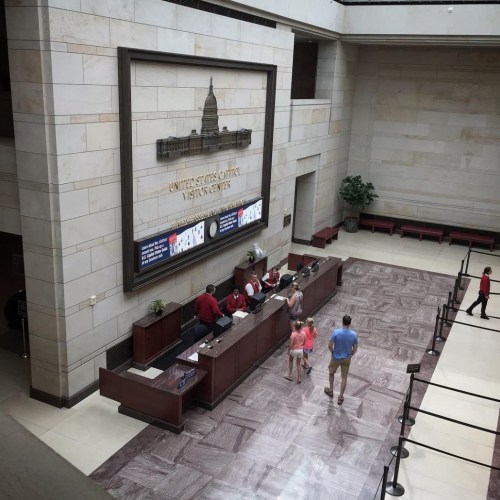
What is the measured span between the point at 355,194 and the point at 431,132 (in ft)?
11.5

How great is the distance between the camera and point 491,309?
559 inches

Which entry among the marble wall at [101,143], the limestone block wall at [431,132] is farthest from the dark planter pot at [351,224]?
the marble wall at [101,143]

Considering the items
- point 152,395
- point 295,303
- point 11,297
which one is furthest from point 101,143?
point 295,303

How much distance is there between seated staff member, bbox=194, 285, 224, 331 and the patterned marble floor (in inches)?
55.2

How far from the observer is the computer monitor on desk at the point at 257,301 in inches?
452

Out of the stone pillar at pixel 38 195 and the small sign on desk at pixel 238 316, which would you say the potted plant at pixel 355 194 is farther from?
the stone pillar at pixel 38 195

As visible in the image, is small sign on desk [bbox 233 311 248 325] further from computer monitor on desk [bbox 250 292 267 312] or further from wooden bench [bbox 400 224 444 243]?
wooden bench [bbox 400 224 444 243]

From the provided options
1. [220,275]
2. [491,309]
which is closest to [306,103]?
[220,275]

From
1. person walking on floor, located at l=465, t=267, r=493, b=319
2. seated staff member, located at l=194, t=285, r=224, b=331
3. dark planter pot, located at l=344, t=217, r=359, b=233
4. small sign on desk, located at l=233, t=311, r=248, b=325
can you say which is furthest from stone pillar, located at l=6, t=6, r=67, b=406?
dark planter pot, located at l=344, t=217, r=359, b=233

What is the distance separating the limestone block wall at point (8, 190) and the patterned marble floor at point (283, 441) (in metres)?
3.91

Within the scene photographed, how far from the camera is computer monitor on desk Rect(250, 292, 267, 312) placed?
1148cm

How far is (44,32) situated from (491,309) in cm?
1201

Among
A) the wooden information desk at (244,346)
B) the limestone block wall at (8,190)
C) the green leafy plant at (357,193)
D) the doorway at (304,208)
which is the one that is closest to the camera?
the limestone block wall at (8,190)

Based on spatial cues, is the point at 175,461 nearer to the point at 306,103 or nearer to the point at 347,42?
the point at 306,103
